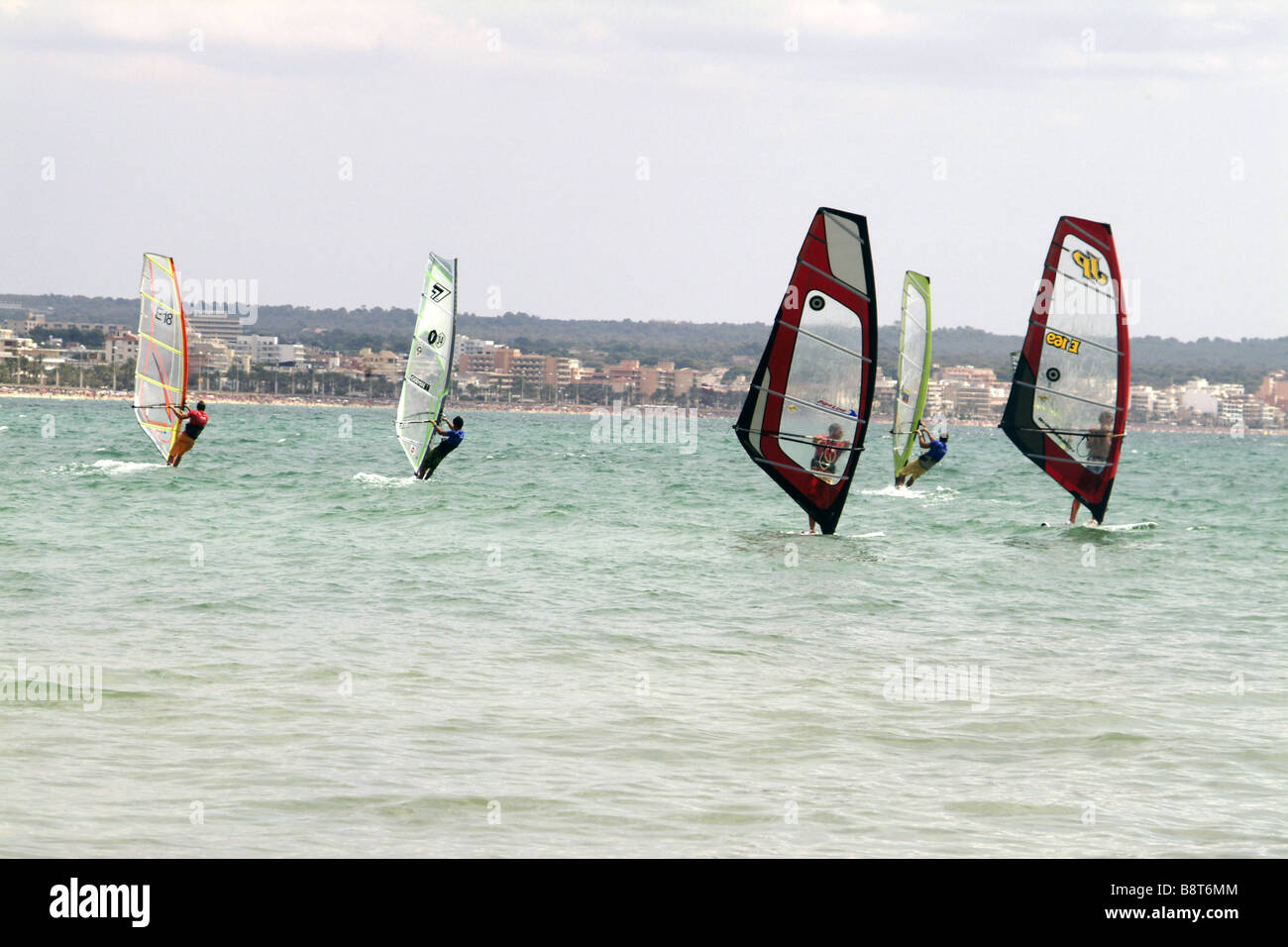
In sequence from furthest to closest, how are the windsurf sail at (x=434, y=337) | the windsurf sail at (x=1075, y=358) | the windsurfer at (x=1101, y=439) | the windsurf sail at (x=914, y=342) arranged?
1. the windsurf sail at (x=914, y=342)
2. the windsurf sail at (x=434, y=337)
3. the windsurfer at (x=1101, y=439)
4. the windsurf sail at (x=1075, y=358)

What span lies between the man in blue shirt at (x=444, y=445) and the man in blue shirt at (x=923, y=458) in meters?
9.69

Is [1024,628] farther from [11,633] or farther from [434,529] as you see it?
[434,529]

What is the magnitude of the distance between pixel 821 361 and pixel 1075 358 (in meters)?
4.76

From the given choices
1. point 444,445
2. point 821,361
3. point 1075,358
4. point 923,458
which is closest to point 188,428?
point 444,445

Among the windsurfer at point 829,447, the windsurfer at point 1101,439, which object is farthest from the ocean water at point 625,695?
the windsurfer at point 1101,439

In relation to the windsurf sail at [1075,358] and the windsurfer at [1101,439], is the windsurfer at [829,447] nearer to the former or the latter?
the windsurf sail at [1075,358]

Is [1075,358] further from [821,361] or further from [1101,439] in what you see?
[821,361]

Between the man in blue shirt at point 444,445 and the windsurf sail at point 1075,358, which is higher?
the windsurf sail at point 1075,358

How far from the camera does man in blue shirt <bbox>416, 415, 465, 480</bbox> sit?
2653 centimetres

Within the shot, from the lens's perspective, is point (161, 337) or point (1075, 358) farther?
point (161, 337)

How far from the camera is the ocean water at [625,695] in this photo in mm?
6133

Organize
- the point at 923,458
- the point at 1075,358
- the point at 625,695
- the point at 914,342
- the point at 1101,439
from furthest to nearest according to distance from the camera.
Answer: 1. the point at 923,458
2. the point at 914,342
3. the point at 1101,439
4. the point at 1075,358
5. the point at 625,695

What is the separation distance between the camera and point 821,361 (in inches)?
733

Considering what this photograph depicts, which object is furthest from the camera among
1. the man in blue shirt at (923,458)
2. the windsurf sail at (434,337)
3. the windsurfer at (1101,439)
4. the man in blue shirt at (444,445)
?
the man in blue shirt at (923,458)
